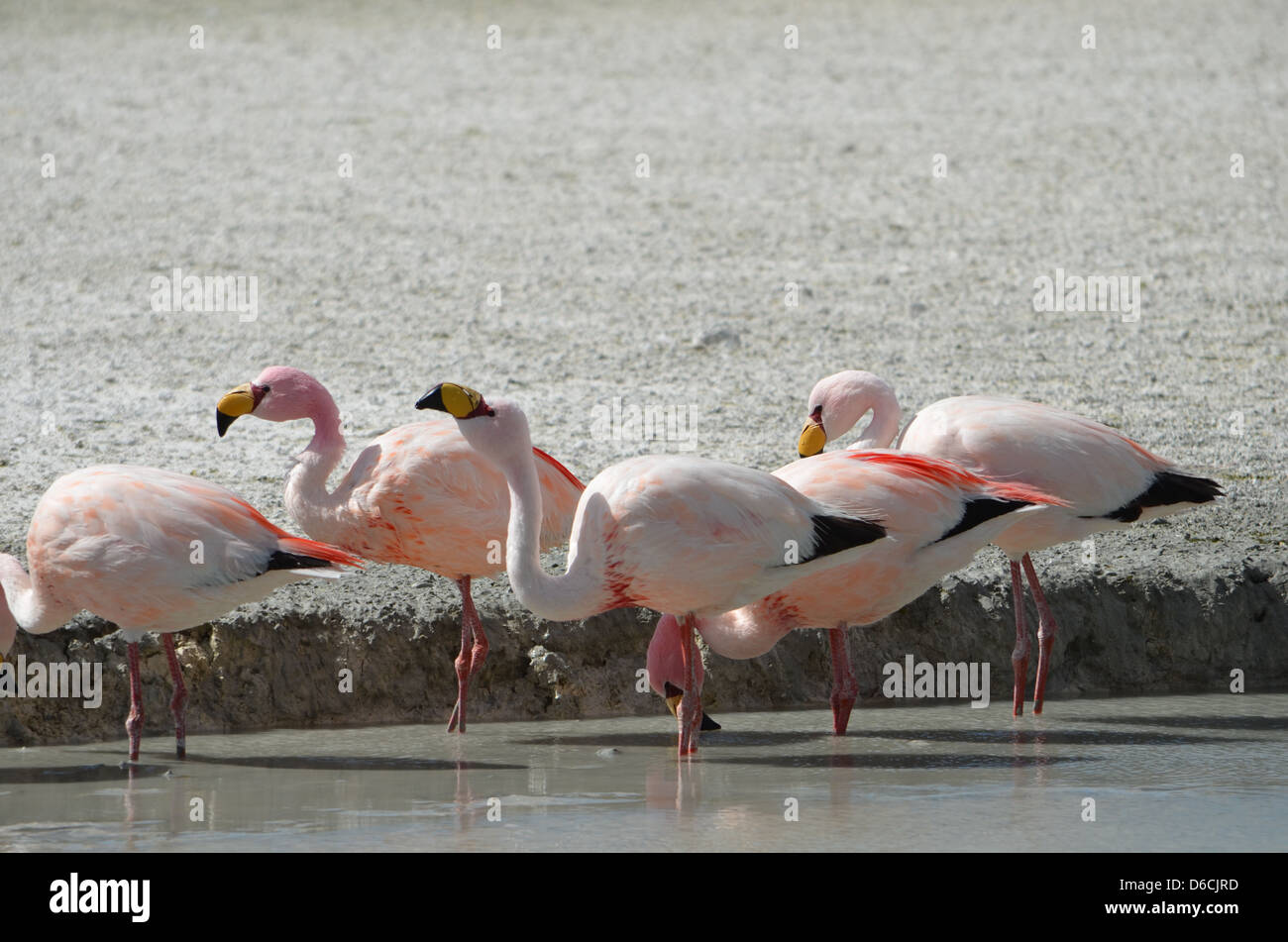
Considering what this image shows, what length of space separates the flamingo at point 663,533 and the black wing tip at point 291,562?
55 cm

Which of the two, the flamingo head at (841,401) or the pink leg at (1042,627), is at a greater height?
the flamingo head at (841,401)

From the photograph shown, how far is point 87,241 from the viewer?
33.6 ft

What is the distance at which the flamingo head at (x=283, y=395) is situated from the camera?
566 cm

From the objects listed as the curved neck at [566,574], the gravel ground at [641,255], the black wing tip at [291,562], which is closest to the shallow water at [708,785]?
the gravel ground at [641,255]

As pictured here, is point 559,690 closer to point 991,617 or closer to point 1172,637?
point 991,617

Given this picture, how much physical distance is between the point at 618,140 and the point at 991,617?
6.69 m

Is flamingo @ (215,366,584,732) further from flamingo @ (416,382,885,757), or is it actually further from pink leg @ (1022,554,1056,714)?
pink leg @ (1022,554,1056,714)

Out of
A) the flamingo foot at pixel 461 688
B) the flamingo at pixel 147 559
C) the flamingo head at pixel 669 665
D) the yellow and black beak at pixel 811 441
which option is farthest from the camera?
the yellow and black beak at pixel 811 441

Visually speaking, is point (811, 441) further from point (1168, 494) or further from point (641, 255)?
point (641, 255)

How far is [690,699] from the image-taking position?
5.10 metres

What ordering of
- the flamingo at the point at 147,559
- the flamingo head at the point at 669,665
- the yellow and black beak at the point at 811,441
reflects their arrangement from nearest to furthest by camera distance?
the flamingo at the point at 147,559 → the flamingo head at the point at 669,665 → the yellow and black beak at the point at 811,441

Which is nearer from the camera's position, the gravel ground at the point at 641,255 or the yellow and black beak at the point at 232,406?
the yellow and black beak at the point at 232,406

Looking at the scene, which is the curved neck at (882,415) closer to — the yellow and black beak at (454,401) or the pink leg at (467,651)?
the pink leg at (467,651)

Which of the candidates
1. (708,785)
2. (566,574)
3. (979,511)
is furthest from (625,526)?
(979,511)
